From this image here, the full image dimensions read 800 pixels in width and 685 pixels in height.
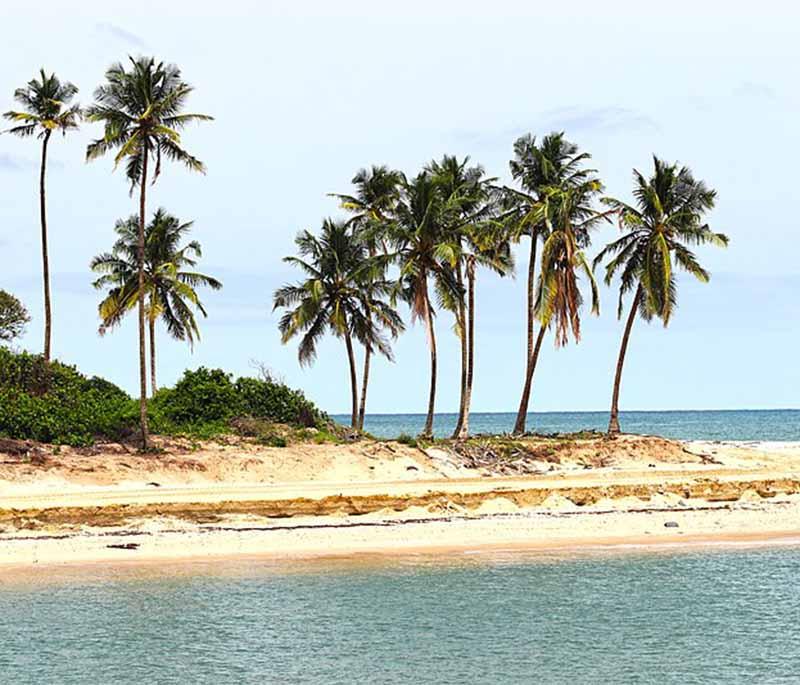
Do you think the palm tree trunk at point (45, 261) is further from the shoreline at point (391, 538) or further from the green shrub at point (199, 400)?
the shoreline at point (391, 538)

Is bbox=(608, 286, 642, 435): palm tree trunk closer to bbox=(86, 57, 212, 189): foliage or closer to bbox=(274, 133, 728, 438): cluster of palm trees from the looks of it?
bbox=(274, 133, 728, 438): cluster of palm trees

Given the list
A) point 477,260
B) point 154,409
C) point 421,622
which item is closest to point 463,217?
point 477,260

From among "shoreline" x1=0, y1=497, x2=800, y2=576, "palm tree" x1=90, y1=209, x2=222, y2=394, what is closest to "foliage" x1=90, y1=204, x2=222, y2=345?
"palm tree" x1=90, y1=209, x2=222, y2=394

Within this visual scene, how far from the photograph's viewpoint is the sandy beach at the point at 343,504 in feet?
83.7

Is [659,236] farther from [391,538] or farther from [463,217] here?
[391,538]

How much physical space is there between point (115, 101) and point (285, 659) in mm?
25458

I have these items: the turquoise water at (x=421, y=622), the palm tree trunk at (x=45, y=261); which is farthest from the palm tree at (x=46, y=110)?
the turquoise water at (x=421, y=622)

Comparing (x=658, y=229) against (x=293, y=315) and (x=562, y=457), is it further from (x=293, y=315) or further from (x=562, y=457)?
(x=293, y=315)

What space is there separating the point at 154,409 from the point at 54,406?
14.1 feet

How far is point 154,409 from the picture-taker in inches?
1674

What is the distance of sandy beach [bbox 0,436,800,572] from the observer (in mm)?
25500

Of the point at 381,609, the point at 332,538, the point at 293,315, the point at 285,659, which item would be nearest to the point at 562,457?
the point at 293,315

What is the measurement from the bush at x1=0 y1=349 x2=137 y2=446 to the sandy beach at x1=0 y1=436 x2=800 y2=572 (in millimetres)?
1865

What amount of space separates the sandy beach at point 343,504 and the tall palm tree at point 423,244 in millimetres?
9071
